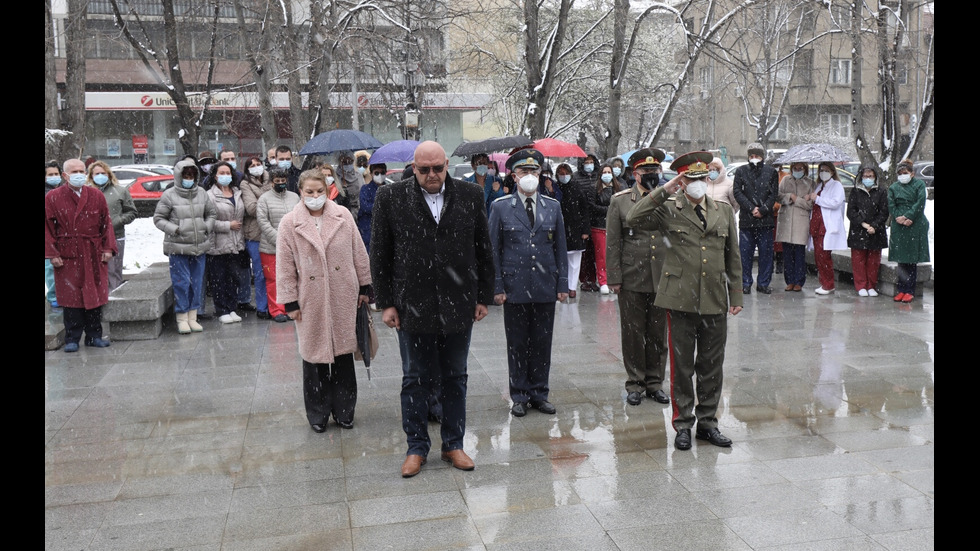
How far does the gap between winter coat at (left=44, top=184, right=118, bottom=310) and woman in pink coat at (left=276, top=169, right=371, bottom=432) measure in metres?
4.27

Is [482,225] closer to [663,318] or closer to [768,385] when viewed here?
[663,318]

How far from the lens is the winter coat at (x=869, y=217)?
12812mm

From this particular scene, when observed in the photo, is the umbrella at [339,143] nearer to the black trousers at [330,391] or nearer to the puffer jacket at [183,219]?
the puffer jacket at [183,219]

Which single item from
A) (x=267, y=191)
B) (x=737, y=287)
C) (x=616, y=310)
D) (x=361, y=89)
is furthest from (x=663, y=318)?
(x=361, y=89)

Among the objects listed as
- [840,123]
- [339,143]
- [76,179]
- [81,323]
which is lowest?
[81,323]

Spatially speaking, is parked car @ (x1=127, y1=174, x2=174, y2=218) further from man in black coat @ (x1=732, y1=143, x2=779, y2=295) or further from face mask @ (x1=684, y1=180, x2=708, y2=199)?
face mask @ (x1=684, y1=180, x2=708, y2=199)

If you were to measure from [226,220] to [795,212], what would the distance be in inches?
317

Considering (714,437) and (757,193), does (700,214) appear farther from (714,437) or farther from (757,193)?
(757,193)

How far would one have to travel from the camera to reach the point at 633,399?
7.36 meters

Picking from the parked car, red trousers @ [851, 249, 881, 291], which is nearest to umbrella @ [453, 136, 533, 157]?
red trousers @ [851, 249, 881, 291]

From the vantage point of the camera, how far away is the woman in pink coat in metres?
6.79

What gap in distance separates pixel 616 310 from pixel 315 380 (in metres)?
5.99

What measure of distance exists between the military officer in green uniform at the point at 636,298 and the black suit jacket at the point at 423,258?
1931mm

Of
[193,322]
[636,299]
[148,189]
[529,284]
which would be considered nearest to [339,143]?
[193,322]
